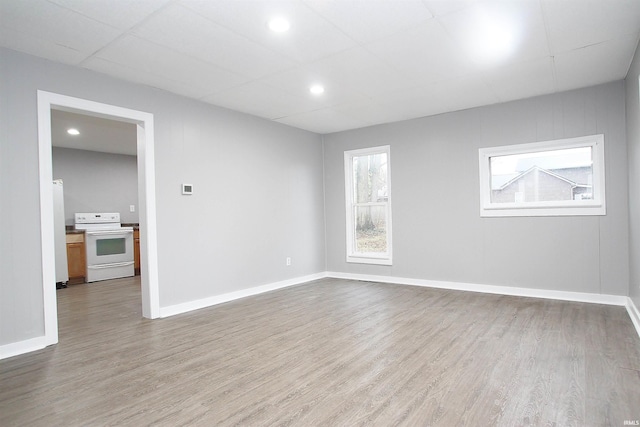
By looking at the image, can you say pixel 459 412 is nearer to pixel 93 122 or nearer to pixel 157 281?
pixel 157 281

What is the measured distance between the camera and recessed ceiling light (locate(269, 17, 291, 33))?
2.56 m

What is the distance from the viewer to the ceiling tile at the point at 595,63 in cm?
310

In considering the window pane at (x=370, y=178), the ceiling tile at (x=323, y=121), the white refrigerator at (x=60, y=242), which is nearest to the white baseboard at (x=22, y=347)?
the white refrigerator at (x=60, y=242)

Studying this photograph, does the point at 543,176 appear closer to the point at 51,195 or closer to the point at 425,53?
the point at 425,53

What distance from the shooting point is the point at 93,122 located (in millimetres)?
5148

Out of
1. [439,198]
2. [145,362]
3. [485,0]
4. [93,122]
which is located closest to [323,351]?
[145,362]

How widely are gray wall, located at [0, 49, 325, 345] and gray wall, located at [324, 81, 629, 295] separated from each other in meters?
0.85

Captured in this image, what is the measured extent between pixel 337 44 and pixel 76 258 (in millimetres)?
6039

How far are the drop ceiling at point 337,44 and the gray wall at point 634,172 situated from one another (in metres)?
0.24

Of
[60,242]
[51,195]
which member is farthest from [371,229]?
[60,242]

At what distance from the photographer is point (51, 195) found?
10.3ft

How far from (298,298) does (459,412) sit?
2.96 metres

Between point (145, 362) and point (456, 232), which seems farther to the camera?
point (456, 232)

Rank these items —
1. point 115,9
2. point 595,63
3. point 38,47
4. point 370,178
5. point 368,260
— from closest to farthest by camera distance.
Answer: point 115,9 < point 38,47 < point 595,63 < point 368,260 < point 370,178
